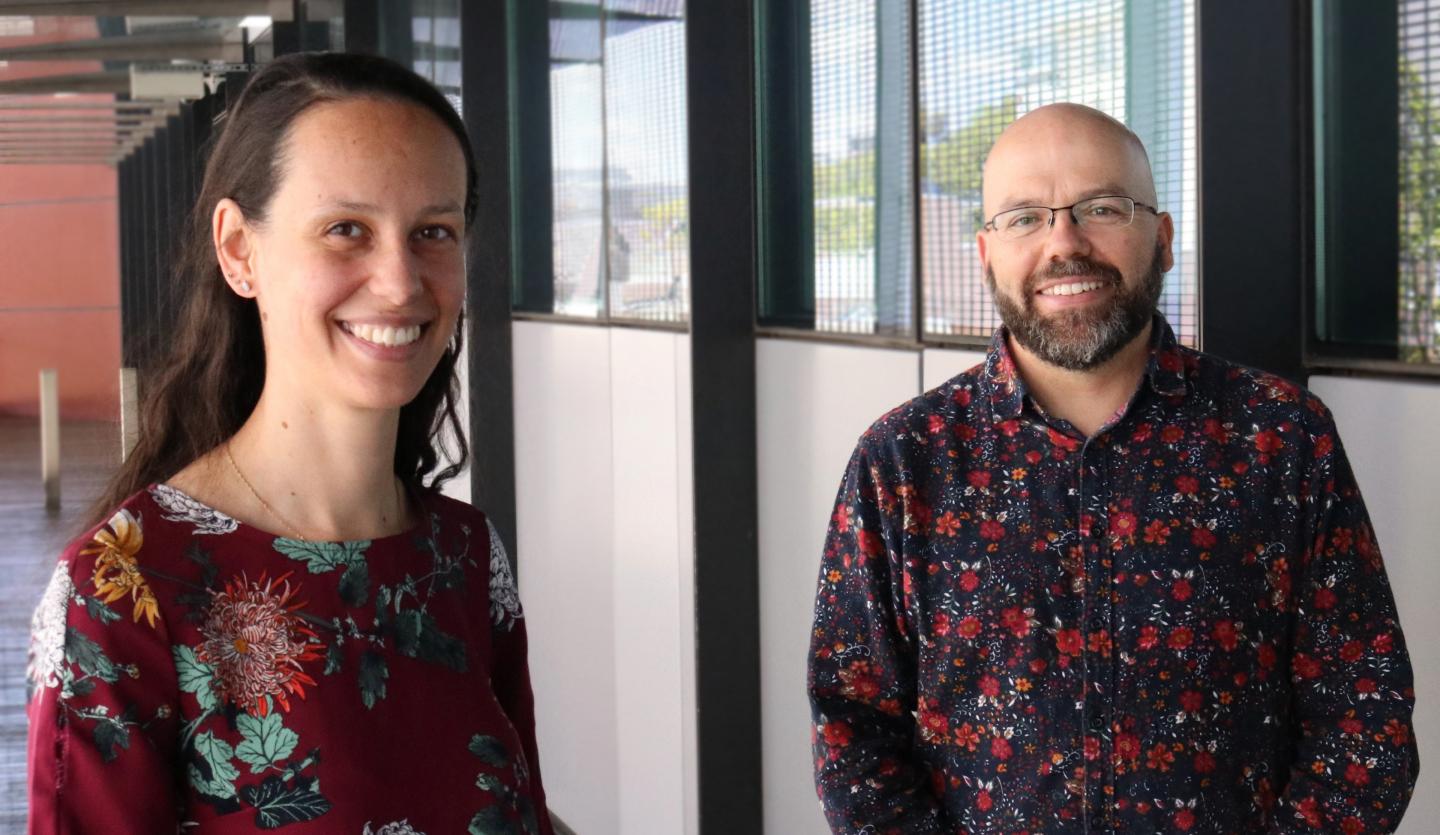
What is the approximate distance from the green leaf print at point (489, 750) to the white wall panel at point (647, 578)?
2844mm

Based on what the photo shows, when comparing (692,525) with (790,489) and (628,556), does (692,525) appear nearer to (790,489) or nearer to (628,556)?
(790,489)

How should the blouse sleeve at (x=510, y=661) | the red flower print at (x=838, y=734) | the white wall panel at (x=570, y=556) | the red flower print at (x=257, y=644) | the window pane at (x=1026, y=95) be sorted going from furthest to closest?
the white wall panel at (x=570, y=556), the window pane at (x=1026, y=95), the red flower print at (x=838, y=734), the blouse sleeve at (x=510, y=661), the red flower print at (x=257, y=644)

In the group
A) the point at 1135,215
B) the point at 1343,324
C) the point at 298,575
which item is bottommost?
the point at 298,575

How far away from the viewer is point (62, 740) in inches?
49.5

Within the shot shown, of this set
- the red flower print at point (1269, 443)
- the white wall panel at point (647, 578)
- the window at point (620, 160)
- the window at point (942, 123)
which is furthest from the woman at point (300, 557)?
the white wall panel at point (647, 578)

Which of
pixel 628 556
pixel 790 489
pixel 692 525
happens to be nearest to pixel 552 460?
pixel 628 556

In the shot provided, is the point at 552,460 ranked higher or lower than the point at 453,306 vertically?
lower

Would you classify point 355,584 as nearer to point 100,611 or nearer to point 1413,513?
point 100,611

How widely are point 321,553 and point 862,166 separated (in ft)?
7.59

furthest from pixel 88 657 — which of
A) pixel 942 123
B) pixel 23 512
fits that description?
pixel 23 512

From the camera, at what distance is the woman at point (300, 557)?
1.31 meters

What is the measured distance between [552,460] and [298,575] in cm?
424

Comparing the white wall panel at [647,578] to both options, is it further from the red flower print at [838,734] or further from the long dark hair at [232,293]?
Result: the long dark hair at [232,293]

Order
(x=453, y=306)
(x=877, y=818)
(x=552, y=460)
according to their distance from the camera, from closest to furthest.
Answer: (x=453, y=306) → (x=877, y=818) → (x=552, y=460)
